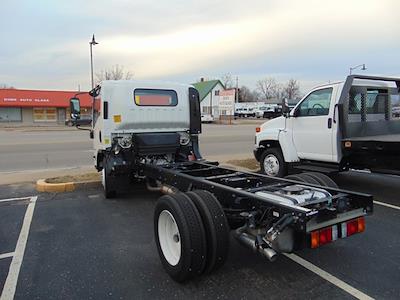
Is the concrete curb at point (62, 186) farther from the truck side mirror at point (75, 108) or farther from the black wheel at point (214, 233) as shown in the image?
the black wheel at point (214, 233)

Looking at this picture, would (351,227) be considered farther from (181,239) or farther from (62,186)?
(62,186)

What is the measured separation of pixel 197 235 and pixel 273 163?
19.0 feet

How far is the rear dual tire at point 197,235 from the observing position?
353cm

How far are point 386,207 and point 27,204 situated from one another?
→ 20.7 feet

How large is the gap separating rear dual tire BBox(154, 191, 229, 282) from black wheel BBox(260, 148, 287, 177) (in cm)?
516

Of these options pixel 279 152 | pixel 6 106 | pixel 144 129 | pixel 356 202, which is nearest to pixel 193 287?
pixel 356 202

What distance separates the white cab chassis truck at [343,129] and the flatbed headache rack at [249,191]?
2.72 metres

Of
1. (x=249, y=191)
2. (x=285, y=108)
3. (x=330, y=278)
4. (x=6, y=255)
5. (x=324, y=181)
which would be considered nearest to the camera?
(x=330, y=278)

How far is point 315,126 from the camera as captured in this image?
795 cm

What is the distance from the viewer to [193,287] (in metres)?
3.65

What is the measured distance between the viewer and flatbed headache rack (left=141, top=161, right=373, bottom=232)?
11.2 feet

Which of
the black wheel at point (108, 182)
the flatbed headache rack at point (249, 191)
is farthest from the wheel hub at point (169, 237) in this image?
the black wheel at point (108, 182)

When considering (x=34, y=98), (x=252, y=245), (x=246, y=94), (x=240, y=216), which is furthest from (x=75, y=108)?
(x=246, y=94)

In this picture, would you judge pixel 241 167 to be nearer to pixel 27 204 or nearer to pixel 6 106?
pixel 27 204
